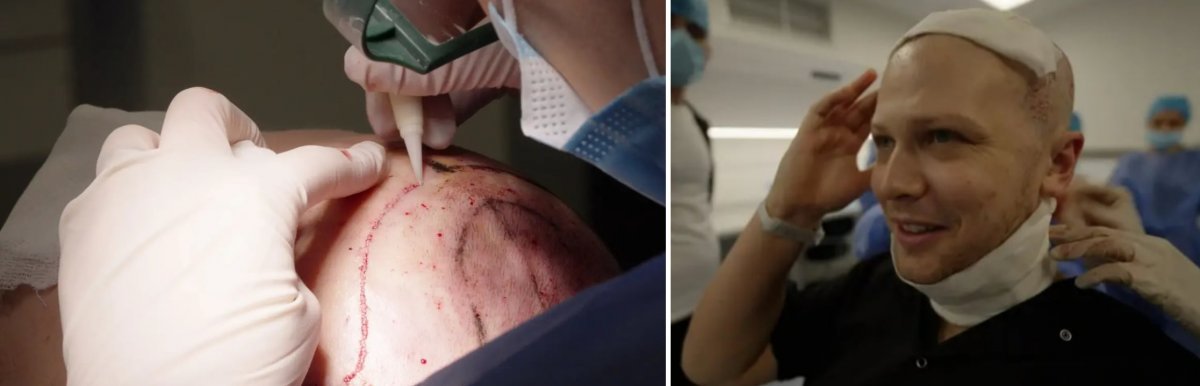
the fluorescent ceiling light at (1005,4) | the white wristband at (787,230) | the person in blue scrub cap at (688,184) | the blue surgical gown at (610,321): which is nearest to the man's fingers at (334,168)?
the blue surgical gown at (610,321)

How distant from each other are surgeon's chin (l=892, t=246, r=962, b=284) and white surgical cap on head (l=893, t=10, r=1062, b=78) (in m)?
0.23

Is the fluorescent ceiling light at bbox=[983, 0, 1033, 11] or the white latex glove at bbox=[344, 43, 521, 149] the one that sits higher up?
the fluorescent ceiling light at bbox=[983, 0, 1033, 11]

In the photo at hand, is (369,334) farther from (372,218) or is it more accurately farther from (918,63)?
(918,63)

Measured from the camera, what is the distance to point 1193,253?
0.90m

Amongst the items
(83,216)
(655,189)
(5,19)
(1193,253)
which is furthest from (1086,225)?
(5,19)

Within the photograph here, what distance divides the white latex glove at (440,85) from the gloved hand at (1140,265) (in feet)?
2.16

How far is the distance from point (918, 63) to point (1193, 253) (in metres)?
0.35

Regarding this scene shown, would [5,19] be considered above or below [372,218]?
above

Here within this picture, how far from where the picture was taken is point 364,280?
98 centimetres

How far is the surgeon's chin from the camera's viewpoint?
0.99 metres

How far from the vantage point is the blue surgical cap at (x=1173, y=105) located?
901 mm

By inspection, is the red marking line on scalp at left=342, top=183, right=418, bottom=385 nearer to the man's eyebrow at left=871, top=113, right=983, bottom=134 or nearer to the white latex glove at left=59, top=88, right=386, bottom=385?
the white latex glove at left=59, top=88, right=386, bottom=385

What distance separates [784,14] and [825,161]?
0.64 ft

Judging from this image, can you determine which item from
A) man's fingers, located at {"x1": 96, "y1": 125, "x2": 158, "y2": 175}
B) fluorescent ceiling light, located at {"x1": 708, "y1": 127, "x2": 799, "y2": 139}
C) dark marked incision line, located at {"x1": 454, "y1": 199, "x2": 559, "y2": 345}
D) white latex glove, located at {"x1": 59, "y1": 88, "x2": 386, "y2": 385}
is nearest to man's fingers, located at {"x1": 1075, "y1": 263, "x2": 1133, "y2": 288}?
fluorescent ceiling light, located at {"x1": 708, "y1": 127, "x2": 799, "y2": 139}
